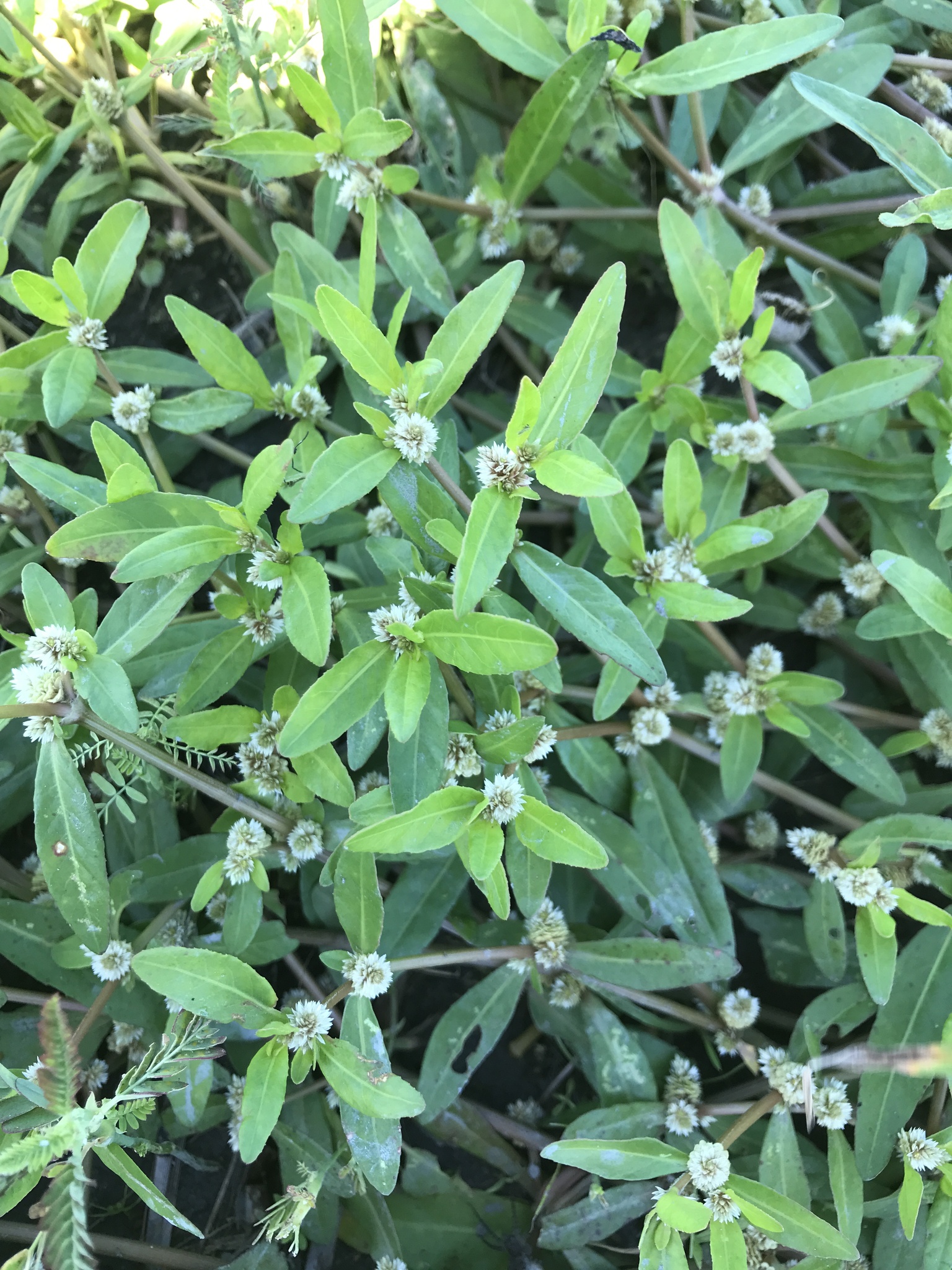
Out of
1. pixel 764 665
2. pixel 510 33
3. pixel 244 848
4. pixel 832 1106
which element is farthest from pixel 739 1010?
pixel 510 33

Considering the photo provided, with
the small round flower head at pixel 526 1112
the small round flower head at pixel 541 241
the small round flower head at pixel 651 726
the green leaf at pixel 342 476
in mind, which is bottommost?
the small round flower head at pixel 526 1112

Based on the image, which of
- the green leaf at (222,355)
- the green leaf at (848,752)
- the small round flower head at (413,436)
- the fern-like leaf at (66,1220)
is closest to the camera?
the fern-like leaf at (66,1220)

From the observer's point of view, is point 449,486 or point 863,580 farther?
point 863,580

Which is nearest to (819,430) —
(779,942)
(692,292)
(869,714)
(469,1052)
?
(692,292)

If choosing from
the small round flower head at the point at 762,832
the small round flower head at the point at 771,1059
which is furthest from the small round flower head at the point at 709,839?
the small round flower head at the point at 771,1059

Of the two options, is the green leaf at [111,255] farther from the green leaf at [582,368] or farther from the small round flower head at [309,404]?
the green leaf at [582,368]

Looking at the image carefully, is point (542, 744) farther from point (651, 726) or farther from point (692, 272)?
point (692, 272)

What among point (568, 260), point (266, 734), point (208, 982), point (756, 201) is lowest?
point (208, 982)
